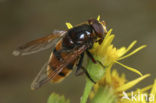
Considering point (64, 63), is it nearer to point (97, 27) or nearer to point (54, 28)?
point (97, 27)

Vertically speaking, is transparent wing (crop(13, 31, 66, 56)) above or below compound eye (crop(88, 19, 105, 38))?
above

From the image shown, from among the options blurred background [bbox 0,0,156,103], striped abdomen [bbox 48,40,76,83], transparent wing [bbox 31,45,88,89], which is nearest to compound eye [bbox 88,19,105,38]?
transparent wing [bbox 31,45,88,89]

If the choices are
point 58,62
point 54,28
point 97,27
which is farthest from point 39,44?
point 54,28

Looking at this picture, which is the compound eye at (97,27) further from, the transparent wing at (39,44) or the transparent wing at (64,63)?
the transparent wing at (39,44)

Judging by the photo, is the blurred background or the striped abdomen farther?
the blurred background

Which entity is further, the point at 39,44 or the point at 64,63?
the point at 39,44

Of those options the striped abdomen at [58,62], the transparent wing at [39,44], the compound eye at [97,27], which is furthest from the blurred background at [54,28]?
the compound eye at [97,27]

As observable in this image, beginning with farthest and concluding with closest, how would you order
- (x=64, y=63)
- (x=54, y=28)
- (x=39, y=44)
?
(x=54, y=28) < (x=39, y=44) < (x=64, y=63)

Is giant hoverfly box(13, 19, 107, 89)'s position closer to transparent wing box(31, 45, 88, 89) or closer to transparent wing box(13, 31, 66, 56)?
transparent wing box(31, 45, 88, 89)
